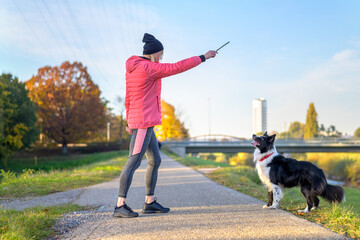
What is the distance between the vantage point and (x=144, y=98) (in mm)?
3963

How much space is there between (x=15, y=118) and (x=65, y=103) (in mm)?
9889

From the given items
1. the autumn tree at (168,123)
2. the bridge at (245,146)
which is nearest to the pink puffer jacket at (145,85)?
the bridge at (245,146)

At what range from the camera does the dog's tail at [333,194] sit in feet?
13.5

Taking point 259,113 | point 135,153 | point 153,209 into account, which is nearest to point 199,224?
point 153,209

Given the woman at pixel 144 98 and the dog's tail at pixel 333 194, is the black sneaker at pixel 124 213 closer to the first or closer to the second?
the woman at pixel 144 98

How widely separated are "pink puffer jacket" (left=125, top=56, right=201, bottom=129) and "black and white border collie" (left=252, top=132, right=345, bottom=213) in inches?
67.2

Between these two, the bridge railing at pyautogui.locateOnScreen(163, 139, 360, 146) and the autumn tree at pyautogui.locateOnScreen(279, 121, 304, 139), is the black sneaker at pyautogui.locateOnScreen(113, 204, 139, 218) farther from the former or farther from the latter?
the autumn tree at pyautogui.locateOnScreen(279, 121, 304, 139)

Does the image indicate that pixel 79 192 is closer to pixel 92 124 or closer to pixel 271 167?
pixel 271 167

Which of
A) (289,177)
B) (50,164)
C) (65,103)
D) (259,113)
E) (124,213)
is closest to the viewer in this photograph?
(124,213)

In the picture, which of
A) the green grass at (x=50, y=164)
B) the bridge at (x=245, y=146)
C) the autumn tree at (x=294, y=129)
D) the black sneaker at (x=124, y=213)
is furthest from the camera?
the autumn tree at (x=294, y=129)

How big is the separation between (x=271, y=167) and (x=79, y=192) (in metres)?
4.20

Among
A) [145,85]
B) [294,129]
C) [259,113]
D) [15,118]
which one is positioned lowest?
[145,85]

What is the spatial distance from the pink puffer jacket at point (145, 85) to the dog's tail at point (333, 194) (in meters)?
2.44

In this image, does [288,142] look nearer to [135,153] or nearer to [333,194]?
[333,194]
